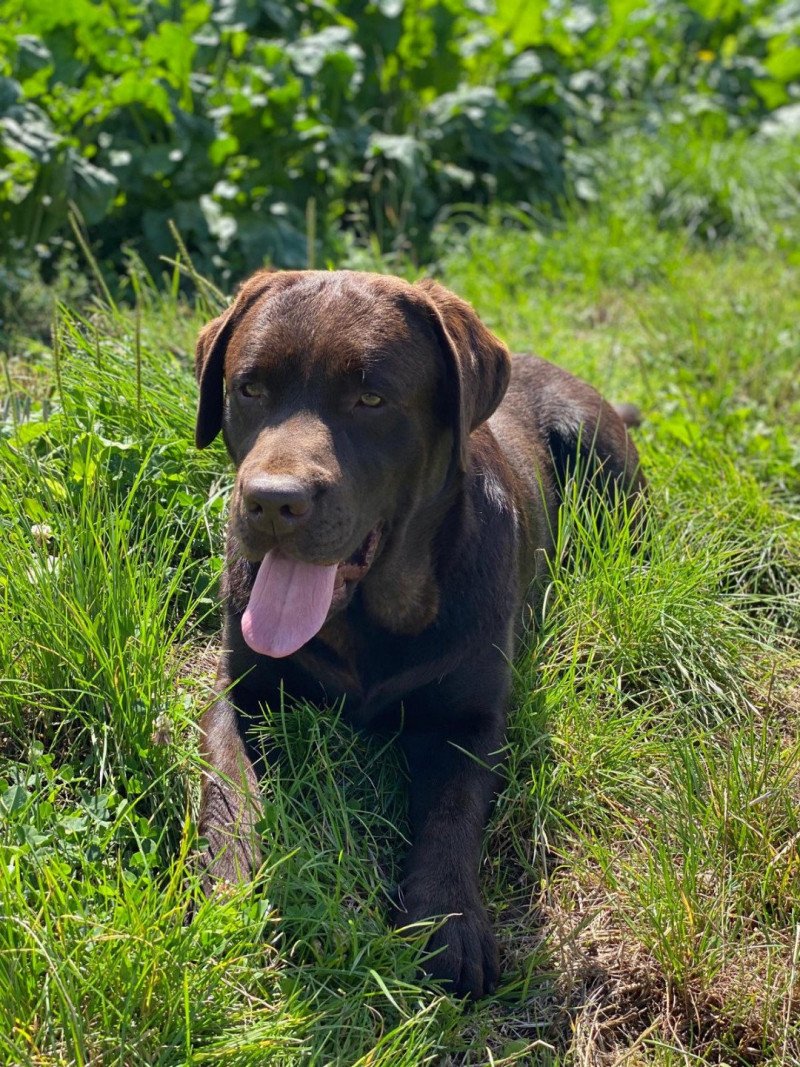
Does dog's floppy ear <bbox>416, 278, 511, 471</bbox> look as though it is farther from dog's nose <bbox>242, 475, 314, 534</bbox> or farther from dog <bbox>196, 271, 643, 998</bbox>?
dog's nose <bbox>242, 475, 314, 534</bbox>

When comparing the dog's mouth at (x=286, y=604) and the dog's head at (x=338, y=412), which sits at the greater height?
the dog's head at (x=338, y=412)

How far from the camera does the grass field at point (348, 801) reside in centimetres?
245

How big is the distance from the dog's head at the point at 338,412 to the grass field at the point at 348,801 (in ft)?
1.40

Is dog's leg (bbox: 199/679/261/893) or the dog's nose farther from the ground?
the dog's nose

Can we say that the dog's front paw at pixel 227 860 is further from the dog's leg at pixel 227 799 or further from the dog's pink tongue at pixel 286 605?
the dog's pink tongue at pixel 286 605

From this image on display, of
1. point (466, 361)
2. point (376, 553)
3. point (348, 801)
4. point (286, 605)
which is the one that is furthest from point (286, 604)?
point (466, 361)

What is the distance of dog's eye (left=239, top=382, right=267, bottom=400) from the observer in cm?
305

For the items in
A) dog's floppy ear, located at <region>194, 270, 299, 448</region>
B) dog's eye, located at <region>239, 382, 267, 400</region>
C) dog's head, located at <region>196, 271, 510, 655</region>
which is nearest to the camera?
dog's head, located at <region>196, 271, 510, 655</region>

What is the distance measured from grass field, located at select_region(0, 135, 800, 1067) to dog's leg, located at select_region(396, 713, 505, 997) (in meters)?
0.07

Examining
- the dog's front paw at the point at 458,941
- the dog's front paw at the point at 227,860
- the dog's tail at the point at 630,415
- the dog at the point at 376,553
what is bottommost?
the dog's tail at the point at 630,415

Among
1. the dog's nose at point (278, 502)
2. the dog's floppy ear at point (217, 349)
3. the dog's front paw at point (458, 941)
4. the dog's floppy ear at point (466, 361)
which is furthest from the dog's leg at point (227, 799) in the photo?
the dog's floppy ear at point (466, 361)

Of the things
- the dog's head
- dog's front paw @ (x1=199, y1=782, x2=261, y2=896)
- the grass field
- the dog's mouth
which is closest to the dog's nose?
the dog's head

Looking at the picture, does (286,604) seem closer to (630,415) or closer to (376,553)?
(376,553)

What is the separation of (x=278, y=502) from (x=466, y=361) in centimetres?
78
